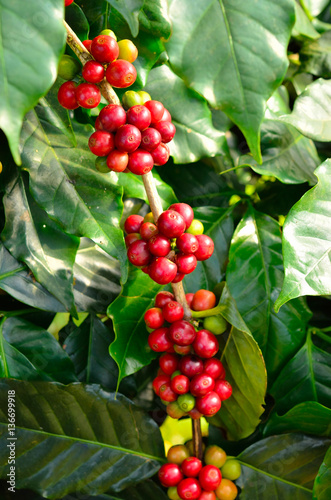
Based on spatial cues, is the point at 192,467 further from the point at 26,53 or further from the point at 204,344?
the point at 26,53

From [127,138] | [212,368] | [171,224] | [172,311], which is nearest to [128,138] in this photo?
[127,138]

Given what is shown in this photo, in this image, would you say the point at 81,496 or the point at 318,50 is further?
the point at 318,50

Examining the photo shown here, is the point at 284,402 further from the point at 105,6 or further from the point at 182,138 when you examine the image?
the point at 105,6

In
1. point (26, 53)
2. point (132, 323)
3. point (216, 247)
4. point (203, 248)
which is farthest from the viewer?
point (216, 247)

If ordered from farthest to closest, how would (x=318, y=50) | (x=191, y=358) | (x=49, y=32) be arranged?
(x=318, y=50) → (x=191, y=358) → (x=49, y=32)

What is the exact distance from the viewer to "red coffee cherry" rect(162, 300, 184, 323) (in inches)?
24.5

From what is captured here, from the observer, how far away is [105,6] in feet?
2.18

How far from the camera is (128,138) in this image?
1.70 ft

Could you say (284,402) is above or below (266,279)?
below

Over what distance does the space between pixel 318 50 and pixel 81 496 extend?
37.3 inches

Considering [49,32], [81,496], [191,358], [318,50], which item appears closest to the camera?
[49,32]

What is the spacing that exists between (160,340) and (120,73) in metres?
0.35

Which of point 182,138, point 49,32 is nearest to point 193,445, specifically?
point 182,138

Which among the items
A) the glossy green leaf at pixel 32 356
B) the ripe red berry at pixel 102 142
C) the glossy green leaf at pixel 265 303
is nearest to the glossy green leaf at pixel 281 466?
the glossy green leaf at pixel 265 303
